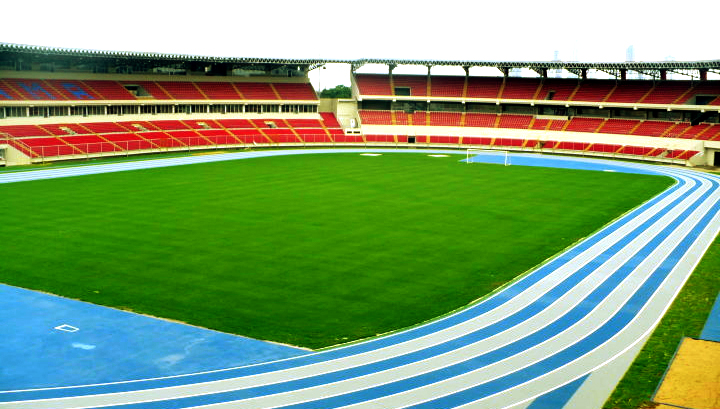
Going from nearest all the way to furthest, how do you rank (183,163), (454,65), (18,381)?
(18,381)
(183,163)
(454,65)

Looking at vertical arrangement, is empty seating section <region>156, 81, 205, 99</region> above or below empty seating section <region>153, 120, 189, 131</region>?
above

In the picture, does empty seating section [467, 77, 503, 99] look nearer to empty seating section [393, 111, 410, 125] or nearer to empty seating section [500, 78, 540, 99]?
empty seating section [500, 78, 540, 99]

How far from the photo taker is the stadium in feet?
50.4

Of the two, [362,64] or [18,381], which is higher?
[362,64]

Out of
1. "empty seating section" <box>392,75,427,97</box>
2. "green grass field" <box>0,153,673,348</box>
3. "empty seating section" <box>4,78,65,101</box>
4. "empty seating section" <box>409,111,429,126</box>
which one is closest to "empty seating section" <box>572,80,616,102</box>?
"empty seating section" <box>409,111,429,126</box>

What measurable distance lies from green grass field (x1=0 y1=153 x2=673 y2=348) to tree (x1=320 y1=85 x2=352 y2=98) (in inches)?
3222

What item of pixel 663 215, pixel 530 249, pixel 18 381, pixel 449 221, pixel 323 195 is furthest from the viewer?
pixel 323 195

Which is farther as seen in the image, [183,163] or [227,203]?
[183,163]

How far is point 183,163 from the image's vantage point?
193 ft

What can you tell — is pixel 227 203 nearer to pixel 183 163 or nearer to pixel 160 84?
pixel 183 163

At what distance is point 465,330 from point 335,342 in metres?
3.57

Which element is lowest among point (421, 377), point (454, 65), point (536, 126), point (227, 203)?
point (421, 377)

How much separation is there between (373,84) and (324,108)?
6.91 m

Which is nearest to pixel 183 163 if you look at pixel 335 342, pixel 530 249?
pixel 530 249
